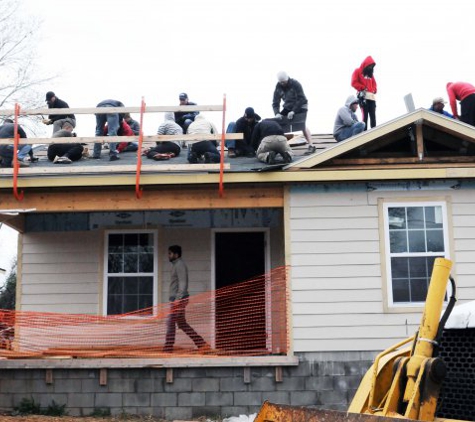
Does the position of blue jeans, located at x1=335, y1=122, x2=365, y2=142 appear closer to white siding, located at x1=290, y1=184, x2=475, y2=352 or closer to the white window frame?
white siding, located at x1=290, y1=184, x2=475, y2=352

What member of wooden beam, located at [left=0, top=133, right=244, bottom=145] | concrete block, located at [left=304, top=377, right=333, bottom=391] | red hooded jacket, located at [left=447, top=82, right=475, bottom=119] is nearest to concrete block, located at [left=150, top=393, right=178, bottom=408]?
concrete block, located at [left=304, top=377, right=333, bottom=391]

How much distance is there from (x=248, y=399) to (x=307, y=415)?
21.1 ft

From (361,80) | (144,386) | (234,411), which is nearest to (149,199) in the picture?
(144,386)

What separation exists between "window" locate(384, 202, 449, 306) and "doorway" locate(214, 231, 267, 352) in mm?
2195

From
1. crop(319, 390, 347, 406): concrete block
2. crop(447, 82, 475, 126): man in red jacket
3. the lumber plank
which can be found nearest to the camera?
crop(319, 390, 347, 406): concrete block

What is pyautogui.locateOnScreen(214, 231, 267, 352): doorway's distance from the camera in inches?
472

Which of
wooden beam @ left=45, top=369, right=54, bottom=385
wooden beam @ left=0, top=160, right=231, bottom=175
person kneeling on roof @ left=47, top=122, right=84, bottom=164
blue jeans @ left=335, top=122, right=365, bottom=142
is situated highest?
blue jeans @ left=335, top=122, right=365, bottom=142

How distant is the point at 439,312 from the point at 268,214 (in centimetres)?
811

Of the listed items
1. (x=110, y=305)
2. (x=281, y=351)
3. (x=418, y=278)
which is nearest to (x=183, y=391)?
(x=281, y=351)

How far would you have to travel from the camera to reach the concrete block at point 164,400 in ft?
35.7

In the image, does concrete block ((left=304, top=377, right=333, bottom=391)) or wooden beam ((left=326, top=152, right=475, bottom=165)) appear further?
wooden beam ((left=326, top=152, right=475, bottom=165))

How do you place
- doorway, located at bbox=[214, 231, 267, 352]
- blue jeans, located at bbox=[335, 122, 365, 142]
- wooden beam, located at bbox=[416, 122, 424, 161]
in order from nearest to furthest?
wooden beam, located at bbox=[416, 122, 424, 161]
doorway, located at bbox=[214, 231, 267, 352]
blue jeans, located at bbox=[335, 122, 365, 142]

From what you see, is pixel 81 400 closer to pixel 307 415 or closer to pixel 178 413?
pixel 178 413

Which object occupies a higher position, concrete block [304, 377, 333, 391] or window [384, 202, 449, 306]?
window [384, 202, 449, 306]
